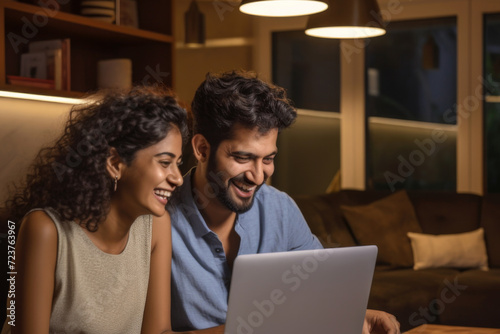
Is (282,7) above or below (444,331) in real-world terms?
above

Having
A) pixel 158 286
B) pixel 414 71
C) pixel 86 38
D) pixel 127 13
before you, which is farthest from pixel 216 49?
pixel 158 286

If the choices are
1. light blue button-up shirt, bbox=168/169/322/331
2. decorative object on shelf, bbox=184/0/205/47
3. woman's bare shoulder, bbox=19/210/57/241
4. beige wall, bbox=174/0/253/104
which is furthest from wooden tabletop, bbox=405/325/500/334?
beige wall, bbox=174/0/253/104

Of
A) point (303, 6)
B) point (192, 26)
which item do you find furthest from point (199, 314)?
point (192, 26)

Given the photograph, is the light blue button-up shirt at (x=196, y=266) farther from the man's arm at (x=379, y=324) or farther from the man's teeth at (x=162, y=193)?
the man's arm at (x=379, y=324)

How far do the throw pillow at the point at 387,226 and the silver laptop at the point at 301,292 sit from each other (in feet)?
9.31

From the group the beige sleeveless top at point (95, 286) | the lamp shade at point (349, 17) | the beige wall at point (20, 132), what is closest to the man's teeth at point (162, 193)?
the beige sleeveless top at point (95, 286)

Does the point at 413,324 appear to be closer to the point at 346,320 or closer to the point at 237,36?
the point at 346,320

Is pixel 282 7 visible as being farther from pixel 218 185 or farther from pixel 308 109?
pixel 308 109

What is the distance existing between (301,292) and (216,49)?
4690mm

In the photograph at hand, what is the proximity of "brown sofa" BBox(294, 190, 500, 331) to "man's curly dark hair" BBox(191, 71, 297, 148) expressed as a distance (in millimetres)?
2025

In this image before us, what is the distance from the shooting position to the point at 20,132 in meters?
3.20

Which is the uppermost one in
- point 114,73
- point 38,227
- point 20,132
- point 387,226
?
point 114,73

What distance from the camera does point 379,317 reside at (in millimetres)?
1564

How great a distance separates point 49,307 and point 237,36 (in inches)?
178
